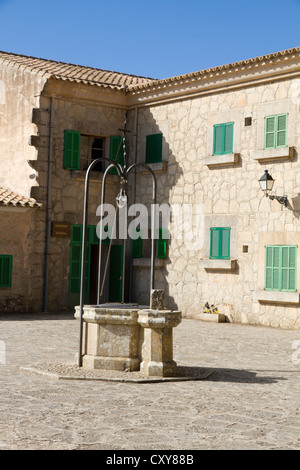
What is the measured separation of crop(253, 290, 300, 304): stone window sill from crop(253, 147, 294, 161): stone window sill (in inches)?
119

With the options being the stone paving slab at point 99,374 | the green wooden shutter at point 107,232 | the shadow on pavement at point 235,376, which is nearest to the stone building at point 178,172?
the green wooden shutter at point 107,232

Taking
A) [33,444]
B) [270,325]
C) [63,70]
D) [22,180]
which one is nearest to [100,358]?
[33,444]

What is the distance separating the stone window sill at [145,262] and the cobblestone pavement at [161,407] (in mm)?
7058

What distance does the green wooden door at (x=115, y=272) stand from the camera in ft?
62.0

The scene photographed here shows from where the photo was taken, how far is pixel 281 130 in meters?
15.6

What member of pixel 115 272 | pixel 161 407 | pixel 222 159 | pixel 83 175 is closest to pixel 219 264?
pixel 222 159

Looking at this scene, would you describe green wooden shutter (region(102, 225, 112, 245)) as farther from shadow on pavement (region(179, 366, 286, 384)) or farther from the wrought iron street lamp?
shadow on pavement (region(179, 366, 286, 384))

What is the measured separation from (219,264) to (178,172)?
2866 millimetres

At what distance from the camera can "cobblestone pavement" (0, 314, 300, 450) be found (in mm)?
5434

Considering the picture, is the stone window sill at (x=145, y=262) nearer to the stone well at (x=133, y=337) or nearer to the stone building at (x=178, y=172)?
the stone building at (x=178, y=172)

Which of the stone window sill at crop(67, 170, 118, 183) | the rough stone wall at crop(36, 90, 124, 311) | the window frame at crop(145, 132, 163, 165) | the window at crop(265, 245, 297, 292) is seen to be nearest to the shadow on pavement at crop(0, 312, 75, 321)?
the rough stone wall at crop(36, 90, 124, 311)

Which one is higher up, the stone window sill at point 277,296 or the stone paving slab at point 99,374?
the stone window sill at point 277,296
